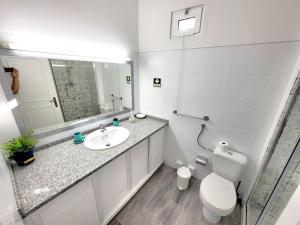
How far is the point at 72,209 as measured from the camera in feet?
3.16

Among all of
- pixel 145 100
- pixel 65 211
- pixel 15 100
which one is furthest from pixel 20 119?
pixel 145 100

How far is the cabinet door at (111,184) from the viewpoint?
1148 millimetres

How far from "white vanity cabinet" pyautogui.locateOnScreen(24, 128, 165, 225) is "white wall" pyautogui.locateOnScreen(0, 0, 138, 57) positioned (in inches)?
45.9

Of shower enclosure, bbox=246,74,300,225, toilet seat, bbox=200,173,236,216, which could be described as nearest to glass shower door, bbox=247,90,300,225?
shower enclosure, bbox=246,74,300,225

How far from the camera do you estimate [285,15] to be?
1.04 m

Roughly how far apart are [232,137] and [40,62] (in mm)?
2083

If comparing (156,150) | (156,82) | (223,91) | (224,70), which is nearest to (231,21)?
(224,70)

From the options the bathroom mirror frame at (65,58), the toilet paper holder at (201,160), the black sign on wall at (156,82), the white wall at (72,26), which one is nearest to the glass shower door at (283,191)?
the toilet paper holder at (201,160)

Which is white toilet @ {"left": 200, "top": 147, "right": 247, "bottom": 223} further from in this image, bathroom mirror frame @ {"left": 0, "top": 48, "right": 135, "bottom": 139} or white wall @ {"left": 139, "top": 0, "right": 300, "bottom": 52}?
bathroom mirror frame @ {"left": 0, "top": 48, "right": 135, "bottom": 139}

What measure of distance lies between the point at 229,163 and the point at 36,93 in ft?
6.75

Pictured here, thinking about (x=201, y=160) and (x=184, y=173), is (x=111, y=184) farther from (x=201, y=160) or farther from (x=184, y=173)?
(x=201, y=160)

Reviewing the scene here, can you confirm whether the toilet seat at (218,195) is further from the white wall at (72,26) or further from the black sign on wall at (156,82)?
the white wall at (72,26)

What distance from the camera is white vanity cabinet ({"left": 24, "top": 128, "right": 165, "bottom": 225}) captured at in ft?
2.83

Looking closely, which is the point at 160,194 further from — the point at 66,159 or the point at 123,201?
the point at 66,159
